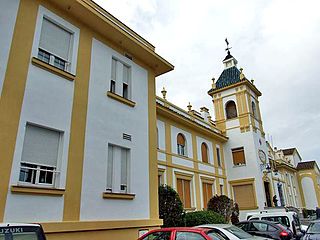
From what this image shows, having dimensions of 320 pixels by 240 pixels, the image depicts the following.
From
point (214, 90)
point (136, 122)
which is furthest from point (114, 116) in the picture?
point (214, 90)

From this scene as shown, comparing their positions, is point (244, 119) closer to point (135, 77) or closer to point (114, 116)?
point (135, 77)

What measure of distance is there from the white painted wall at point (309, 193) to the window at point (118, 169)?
137 feet

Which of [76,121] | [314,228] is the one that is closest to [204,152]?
[314,228]

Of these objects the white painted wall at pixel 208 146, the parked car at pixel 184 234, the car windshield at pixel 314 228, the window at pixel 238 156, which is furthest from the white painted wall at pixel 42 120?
the window at pixel 238 156

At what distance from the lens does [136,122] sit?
37.4 feet

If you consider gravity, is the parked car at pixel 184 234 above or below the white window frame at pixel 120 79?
below

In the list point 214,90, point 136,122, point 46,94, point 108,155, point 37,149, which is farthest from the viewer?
point 214,90

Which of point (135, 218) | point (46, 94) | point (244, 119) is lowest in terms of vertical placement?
point (135, 218)

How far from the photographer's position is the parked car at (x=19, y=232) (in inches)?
150

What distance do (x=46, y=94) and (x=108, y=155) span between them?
3.06 meters

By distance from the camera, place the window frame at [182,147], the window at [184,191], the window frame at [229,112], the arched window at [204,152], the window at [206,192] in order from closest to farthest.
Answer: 1. the window at [184,191]
2. the window frame at [182,147]
3. the window at [206,192]
4. the arched window at [204,152]
5. the window frame at [229,112]

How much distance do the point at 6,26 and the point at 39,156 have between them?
3844mm

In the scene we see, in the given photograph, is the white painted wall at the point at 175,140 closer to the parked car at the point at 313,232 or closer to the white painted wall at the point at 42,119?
the parked car at the point at 313,232

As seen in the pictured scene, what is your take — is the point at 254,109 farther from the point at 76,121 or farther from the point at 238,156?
the point at 76,121
